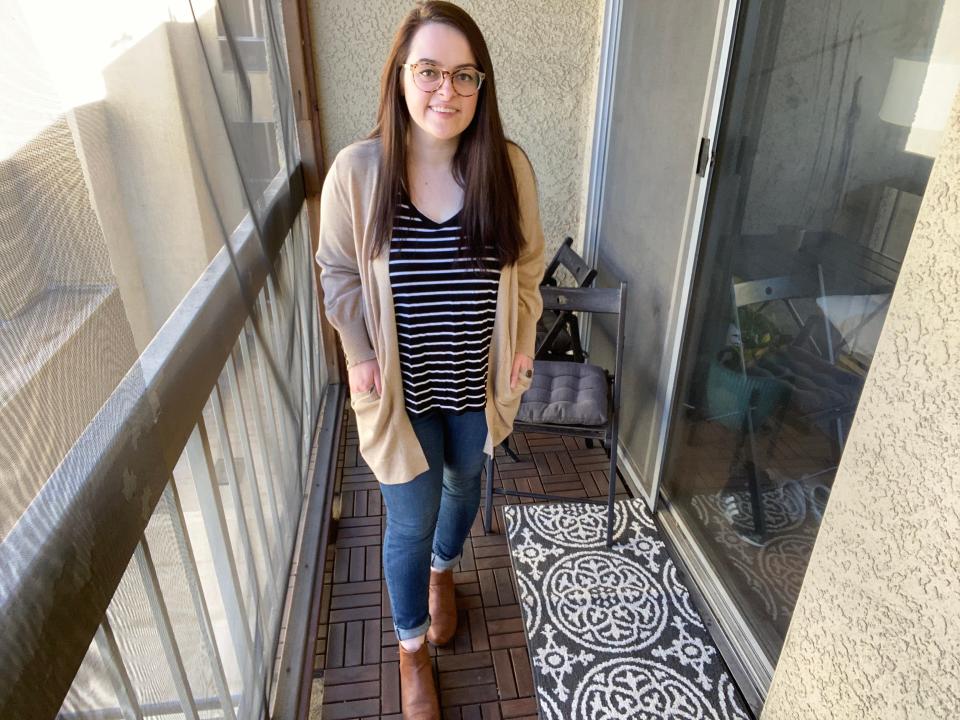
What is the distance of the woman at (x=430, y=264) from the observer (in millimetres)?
1229

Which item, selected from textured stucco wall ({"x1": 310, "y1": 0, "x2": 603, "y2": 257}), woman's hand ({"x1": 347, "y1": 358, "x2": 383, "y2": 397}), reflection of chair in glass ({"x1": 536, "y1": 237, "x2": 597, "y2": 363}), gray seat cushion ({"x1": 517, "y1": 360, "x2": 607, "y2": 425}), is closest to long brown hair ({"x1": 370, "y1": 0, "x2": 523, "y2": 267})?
woman's hand ({"x1": 347, "y1": 358, "x2": 383, "y2": 397})

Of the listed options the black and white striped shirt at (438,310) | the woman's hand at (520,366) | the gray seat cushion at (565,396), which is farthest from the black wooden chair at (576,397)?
the black and white striped shirt at (438,310)

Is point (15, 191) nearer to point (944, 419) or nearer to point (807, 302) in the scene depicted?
point (944, 419)

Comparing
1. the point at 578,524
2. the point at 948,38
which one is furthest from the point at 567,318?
the point at 948,38

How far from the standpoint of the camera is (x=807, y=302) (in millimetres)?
1545

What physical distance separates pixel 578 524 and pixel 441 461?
1008mm

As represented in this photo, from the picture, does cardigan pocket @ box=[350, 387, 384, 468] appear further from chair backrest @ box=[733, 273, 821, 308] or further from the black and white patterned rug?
chair backrest @ box=[733, 273, 821, 308]

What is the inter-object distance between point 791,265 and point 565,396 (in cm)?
92

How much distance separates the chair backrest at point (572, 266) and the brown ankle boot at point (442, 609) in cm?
130

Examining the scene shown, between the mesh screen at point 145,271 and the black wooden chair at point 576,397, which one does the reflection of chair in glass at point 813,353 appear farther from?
the mesh screen at point 145,271

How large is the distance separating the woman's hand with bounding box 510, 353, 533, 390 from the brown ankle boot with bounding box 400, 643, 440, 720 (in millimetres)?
817

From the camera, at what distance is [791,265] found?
1.59 m

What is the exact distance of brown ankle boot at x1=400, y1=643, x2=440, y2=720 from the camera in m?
1.65

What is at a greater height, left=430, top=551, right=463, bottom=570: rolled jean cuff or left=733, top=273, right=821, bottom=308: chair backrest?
left=733, top=273, right=821, bottom=308: chair backrest
